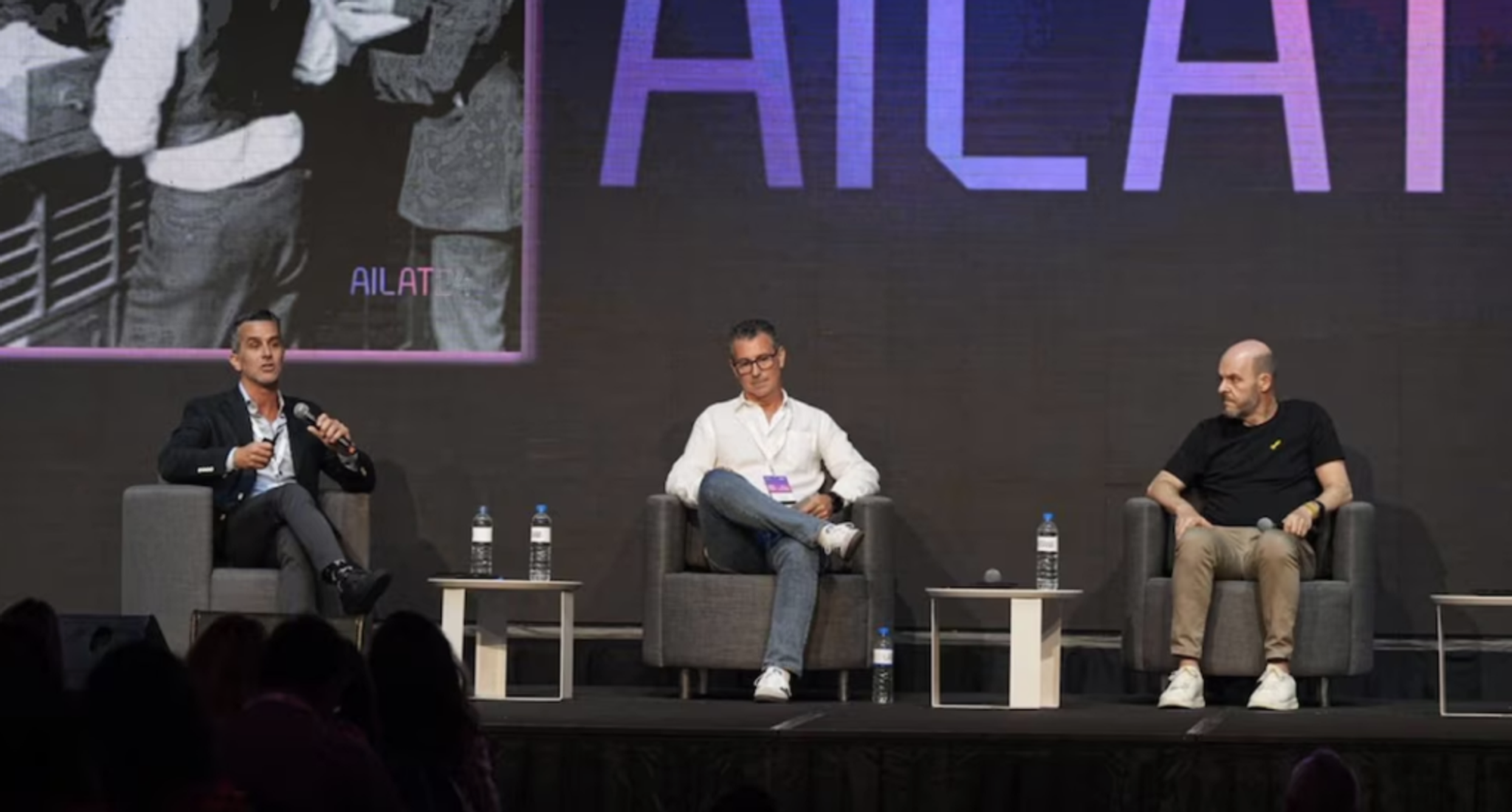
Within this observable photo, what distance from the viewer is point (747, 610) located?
613 centimetres

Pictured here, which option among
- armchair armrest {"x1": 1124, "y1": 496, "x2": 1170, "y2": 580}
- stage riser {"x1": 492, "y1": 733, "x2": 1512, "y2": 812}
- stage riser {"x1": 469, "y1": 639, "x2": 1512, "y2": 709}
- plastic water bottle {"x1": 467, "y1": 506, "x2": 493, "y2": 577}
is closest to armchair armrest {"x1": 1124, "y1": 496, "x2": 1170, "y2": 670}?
armchair armrest {"x1": 1124, "y1": 496, "x2": 1170, "y2": 580}

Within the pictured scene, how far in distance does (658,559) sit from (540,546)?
0.55 meters

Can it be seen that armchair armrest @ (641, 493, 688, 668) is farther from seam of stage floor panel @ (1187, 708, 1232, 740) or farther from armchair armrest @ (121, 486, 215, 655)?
seam of stage floor panel @ (1187, 708, 1232, 740)

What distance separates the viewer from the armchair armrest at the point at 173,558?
6.10m

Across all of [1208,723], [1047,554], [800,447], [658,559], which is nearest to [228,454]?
[658,559]

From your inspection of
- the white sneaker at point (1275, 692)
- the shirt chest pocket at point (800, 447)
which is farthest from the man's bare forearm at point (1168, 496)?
the shirt chest pocket at point (800, 447)

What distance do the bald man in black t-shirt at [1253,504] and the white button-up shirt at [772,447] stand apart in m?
0.92

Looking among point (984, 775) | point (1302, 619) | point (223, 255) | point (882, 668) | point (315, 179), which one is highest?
point (315, 179)

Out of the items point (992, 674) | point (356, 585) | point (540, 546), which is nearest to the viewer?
point (356, 585)

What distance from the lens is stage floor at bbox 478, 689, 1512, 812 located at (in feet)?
14.6

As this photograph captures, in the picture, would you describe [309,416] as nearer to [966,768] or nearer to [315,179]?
[315,179]

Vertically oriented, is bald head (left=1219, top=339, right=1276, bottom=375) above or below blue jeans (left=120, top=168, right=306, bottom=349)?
below

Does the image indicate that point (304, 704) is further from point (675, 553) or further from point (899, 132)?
point (899, 132)

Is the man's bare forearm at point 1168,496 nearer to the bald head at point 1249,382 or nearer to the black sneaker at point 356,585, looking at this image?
the bald head at point 1249,382
